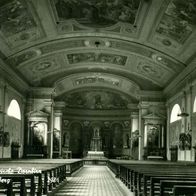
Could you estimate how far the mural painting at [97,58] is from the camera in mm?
26500

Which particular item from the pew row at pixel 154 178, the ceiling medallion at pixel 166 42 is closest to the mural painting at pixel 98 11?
the ceiling medallion at pixel 166 42

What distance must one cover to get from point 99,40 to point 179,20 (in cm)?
661

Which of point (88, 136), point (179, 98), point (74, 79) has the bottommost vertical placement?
point (88, 136)

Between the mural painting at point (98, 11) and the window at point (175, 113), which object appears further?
the window at point (175, 113)

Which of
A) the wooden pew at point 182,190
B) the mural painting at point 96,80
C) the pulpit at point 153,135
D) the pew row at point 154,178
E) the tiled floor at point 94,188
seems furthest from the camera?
the mural painting at point 96,80

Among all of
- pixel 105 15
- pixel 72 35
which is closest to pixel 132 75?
pixel 72 35

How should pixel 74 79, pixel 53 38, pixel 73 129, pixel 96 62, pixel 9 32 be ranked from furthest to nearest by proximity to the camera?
1. pixel 73 129
2. pixel 74 79
3. pixel 96 62
4. pixel 53 38
5. pixel 9 32

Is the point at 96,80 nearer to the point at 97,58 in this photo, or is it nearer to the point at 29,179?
the point at 97,58

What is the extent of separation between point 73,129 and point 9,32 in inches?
818

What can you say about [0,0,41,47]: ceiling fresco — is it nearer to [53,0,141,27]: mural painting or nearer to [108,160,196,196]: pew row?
[53,0,141,27]: mural painting

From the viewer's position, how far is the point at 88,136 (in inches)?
1532

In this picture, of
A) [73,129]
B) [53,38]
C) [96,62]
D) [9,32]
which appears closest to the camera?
[9,32]

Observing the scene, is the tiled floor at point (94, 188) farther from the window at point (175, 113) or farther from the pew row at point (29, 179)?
the window at point (175, 113)

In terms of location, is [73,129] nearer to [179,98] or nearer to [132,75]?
[132,75]
